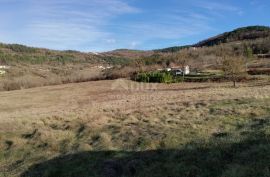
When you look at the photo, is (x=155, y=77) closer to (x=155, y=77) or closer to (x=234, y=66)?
(x=155, y=77)

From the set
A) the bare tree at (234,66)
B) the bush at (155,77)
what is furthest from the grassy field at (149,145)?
the bush at (155,77)

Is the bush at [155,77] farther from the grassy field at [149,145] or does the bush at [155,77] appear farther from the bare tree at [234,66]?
the grassy field at [149,145]

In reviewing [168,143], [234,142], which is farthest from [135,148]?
[234,142]

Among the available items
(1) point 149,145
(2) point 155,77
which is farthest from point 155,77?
(1) point 149,145

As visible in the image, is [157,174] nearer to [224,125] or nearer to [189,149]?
[189,149]

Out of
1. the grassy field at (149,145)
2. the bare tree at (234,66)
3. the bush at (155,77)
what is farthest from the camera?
the bush at (155,77)

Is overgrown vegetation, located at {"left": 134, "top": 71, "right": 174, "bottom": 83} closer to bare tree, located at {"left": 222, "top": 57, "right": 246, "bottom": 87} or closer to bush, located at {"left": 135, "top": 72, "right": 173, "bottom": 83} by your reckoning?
bush, located at {"left": 135, "top": 72, "right": 173, "bottom": 83}

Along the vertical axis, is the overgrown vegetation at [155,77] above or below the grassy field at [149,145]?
below

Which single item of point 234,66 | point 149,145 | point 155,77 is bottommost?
point 155,77

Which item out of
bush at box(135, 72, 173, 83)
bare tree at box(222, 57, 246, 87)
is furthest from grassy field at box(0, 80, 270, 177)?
bush at box(135, 72, 173, 83)

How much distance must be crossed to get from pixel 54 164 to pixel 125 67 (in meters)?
83.2

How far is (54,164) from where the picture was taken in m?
14.2

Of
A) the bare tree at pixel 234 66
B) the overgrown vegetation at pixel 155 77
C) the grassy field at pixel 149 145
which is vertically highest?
the bare tree at pixel 234 66

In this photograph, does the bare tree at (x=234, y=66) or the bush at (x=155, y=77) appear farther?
the bush at (x=155, y=77)
